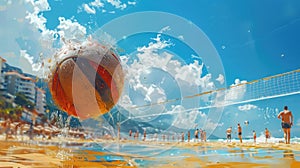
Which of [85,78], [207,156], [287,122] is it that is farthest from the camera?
[287,122]

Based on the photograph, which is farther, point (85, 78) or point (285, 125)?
point (285, 125)

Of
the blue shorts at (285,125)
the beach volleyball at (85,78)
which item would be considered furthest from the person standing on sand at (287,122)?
the beach volleyball at (85,78)

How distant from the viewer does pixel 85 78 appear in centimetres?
320

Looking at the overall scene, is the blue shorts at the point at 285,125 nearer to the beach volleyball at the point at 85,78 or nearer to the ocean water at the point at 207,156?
the ocean water at the point at 207,156

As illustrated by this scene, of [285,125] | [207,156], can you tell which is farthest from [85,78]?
[285,125]

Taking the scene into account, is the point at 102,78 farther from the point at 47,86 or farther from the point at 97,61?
the point at 47,86

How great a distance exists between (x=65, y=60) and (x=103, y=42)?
612mm

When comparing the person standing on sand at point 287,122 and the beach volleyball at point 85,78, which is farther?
the person standing on sand at point 287,122

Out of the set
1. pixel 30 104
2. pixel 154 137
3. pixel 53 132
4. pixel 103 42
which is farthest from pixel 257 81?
pixel 30 104

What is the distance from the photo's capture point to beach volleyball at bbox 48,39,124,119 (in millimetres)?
3213

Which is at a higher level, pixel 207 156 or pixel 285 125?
pixel 285 125

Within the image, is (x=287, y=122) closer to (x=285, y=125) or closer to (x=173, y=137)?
(x=285, y=125)

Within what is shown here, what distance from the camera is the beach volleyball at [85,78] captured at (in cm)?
321

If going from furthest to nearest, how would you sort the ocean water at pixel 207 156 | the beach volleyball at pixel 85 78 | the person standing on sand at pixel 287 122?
the person standing on sand at pixel 287 122, the ocean water at pixel 207 156, the beach volleyball at pixel 85 78
